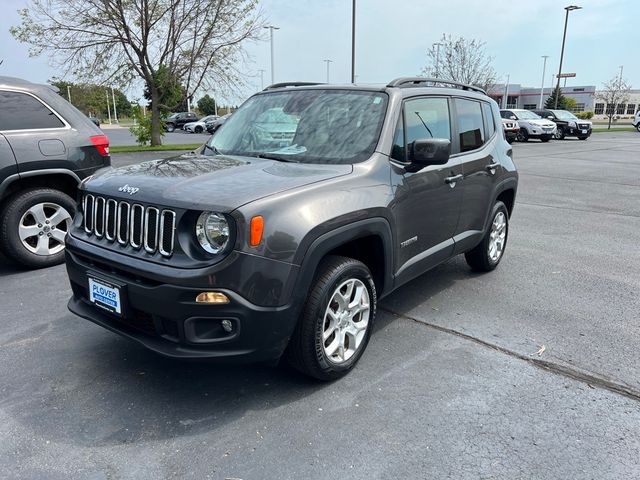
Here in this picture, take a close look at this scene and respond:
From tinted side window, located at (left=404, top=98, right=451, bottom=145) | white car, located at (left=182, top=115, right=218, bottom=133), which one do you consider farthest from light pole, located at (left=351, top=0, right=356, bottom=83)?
tinted side window, located at (left=404, top=98, right=451, bottom=145)

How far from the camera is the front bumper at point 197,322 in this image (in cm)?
266

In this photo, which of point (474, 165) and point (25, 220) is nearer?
point (474, 165)

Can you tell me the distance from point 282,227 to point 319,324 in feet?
2.06

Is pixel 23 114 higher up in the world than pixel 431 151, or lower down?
higher up

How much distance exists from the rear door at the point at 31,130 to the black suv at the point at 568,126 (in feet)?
94.2

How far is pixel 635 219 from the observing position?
8.27 m

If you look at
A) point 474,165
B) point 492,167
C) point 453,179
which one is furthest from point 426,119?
point 492,167

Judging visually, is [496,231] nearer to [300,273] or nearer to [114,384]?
[300,273]

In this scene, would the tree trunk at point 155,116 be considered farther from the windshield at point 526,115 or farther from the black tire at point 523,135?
the windshield at point 526,115

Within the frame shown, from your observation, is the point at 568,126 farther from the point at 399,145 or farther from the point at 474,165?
the point at 399,145

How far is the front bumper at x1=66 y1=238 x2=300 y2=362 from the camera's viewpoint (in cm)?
266

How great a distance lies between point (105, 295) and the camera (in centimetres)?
300

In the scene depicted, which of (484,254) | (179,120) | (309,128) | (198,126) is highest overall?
(309,128)

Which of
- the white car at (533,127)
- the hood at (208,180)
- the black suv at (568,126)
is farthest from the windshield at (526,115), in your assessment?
the hood at (208,180)
